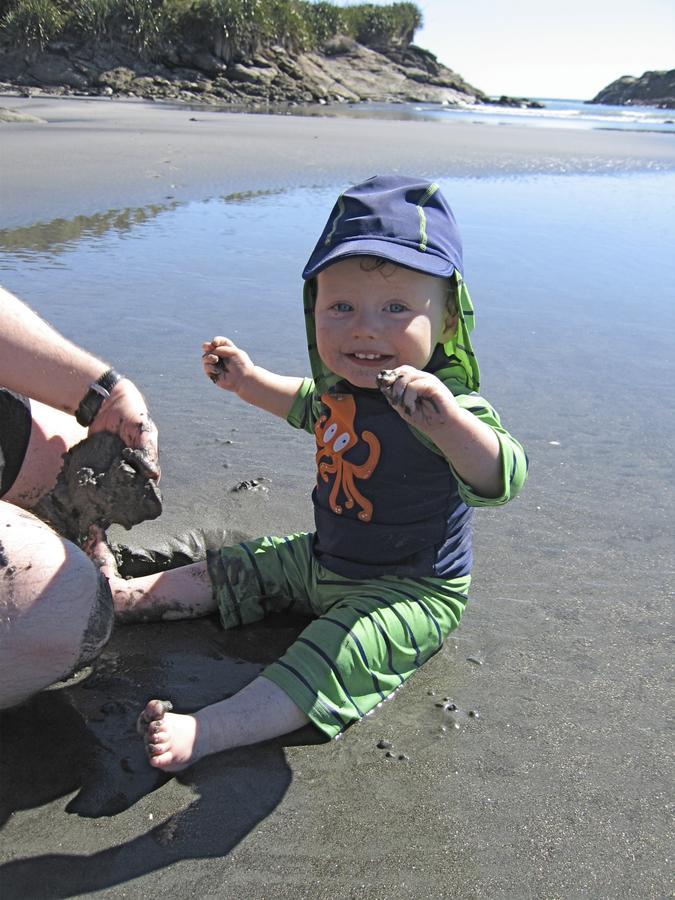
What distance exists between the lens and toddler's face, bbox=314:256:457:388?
6.45ft

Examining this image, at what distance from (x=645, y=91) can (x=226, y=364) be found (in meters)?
105

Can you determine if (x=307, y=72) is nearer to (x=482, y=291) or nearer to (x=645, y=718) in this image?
(x=482, y=291)

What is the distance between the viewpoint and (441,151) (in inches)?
557

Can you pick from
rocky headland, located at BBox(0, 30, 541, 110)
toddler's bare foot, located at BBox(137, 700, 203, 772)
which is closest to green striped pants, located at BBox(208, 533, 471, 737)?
toddler's bare foot, located at BBox(137, 700, 203, 772)

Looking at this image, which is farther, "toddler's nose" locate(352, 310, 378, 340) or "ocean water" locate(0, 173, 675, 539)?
"ocean water" locate(0, 173, 675, 539)

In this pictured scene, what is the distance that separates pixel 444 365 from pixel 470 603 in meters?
0.63

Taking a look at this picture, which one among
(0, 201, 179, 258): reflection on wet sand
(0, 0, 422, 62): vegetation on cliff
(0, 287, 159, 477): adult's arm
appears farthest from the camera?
(0, 0, 422, 62): vegetation on cliff

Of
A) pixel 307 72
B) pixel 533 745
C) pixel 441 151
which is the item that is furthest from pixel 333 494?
pixel 307 72

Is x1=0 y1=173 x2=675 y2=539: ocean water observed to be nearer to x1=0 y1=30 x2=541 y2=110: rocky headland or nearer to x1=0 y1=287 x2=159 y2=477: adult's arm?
x1=0 y1=287 x2=159 y2=477: adult's arm

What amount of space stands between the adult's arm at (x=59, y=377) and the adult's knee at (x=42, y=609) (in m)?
0.37

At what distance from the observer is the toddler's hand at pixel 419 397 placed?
1.77 meters

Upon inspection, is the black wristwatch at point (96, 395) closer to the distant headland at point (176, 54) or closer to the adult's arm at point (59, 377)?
the adult's arm at point (59, 377)

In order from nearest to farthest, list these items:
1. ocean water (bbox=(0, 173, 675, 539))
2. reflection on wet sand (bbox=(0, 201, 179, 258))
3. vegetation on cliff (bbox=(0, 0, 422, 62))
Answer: ocean water (bbox=(0, 173, 675, 539)) < reflection on wet sand (bbox=(0, 201, 179, 258)) < vegetation on cliff (bbox=(0, 0, 422, 62))

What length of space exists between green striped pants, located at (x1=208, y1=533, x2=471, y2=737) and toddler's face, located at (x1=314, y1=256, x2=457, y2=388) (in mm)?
503
